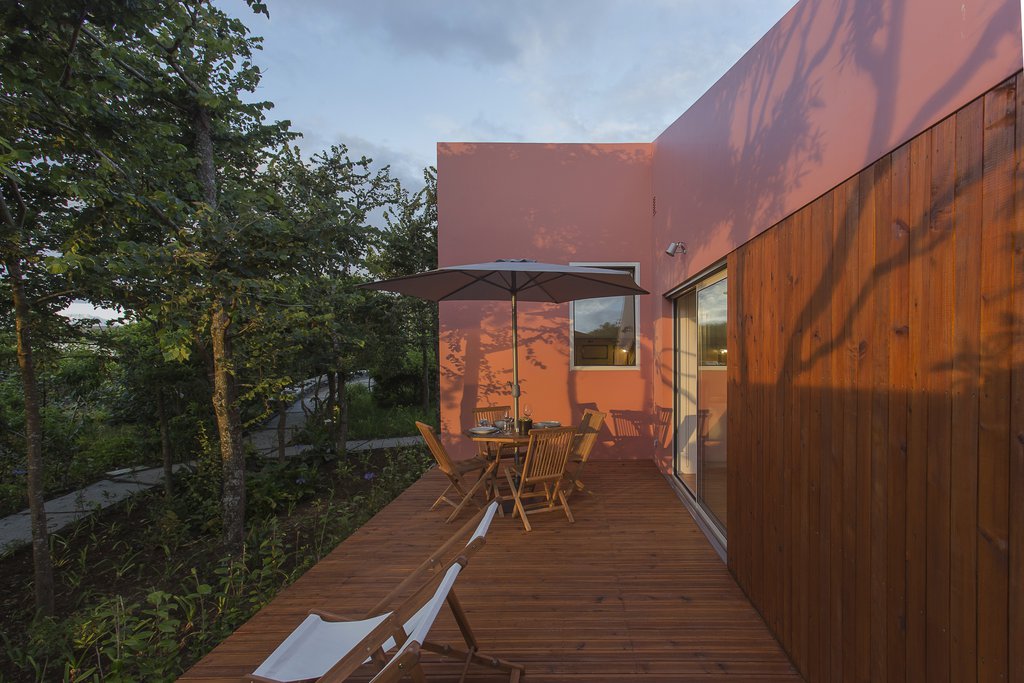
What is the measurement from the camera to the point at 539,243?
20.7ft

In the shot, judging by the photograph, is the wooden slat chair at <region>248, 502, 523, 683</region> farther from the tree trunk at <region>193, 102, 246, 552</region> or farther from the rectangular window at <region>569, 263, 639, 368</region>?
the rectangular window at <region>569, 263, 639, 368</region>

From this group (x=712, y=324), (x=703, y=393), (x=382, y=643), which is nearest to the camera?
(x=382, y=643)

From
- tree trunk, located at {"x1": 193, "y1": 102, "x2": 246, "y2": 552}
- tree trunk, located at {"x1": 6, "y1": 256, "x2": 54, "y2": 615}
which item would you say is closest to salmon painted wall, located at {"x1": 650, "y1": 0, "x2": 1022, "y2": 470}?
tree trunk, located at {"x1": 193, "y1": 102, "x2": 246, "y2": 552}

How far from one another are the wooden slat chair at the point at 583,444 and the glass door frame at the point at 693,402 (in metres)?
1.03

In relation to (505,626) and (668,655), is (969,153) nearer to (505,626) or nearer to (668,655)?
(668,655)

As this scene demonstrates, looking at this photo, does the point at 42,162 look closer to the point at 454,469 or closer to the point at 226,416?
the point at 226,416

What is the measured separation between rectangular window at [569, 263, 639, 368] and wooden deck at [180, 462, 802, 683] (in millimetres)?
2384

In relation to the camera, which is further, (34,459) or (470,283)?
(470,283)

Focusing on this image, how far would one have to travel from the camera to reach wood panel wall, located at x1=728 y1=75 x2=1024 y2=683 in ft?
3.69

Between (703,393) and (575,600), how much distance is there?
2.32m

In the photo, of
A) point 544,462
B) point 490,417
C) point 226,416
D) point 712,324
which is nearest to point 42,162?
point 226,416

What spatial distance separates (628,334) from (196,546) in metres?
6.10

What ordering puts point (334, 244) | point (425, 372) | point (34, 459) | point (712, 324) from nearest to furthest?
point (34, 459) < point (712, 324) < point (334, 244) < point (425, 372)

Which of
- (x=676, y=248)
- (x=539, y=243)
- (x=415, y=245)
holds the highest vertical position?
(x=415, y=245)
